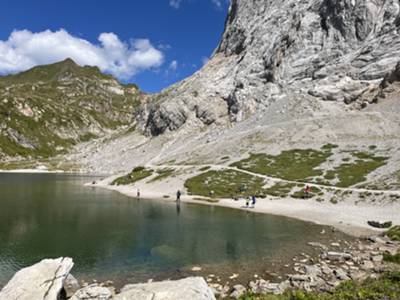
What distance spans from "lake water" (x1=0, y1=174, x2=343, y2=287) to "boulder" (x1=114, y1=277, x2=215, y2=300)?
41.6 feet

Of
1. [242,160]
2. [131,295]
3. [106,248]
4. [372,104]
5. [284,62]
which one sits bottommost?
[106,248]

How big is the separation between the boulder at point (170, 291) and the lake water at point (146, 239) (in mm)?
12690

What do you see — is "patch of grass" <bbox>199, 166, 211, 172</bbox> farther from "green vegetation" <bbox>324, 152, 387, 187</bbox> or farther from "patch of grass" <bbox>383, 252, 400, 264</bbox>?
"patch of grass" <bbox>383, 252, 400, 264</bbox>

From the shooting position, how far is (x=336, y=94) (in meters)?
144

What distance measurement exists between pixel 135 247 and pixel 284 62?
516ft

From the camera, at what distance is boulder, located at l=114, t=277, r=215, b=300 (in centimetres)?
1681

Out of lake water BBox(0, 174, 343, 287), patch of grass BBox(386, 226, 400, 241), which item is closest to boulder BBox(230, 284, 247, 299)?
lake water BBox(0, 174, 343, 287)

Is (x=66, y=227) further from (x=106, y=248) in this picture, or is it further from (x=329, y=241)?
(x=329, y=241)

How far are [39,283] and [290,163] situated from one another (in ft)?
280

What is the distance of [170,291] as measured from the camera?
1714cm

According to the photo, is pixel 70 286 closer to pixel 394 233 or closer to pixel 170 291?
pixel 170 291

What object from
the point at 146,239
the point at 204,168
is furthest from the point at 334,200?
the point at 204,168

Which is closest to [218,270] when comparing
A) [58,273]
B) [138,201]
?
[58,273]

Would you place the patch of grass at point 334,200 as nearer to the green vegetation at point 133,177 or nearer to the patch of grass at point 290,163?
the patch of grass at point 290,163
